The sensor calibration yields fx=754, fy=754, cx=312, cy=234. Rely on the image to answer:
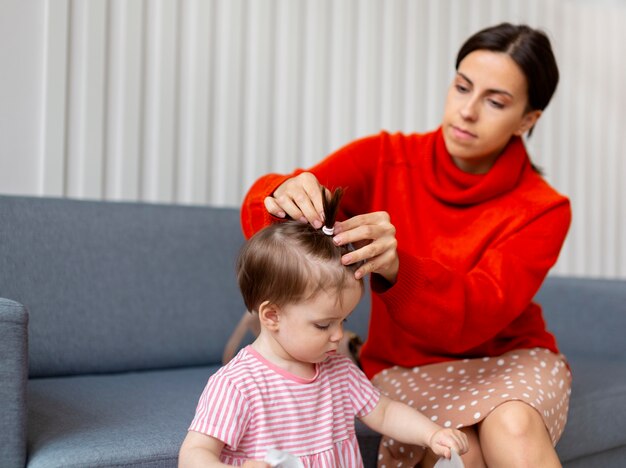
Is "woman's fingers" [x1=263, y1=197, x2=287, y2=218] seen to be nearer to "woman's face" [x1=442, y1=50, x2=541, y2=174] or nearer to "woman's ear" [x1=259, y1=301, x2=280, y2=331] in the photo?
"woman's ear" [x1=259, y1=301, x2=280, y2=331]

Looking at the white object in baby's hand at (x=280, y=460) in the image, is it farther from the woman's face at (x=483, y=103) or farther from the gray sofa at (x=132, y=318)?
the woman's face at (x=483, y=103)

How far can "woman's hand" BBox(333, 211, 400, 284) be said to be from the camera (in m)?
1.14

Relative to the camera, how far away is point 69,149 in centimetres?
213

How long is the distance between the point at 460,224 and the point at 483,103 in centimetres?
26

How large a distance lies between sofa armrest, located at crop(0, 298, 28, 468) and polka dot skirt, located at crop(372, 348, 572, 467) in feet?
2.20

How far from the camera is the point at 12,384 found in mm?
1147

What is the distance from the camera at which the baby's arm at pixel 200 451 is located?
103 centimetres

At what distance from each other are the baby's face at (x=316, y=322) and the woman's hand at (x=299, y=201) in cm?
12

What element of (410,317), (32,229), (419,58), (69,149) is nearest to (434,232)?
(410,317)

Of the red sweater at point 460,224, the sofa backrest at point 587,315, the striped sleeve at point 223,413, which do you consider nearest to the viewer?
the striped sleeve at point 223,413

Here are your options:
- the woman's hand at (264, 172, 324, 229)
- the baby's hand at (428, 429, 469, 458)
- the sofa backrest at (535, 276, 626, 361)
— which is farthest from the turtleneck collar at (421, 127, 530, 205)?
the sofa backrest at (535, 276, 626, 361)

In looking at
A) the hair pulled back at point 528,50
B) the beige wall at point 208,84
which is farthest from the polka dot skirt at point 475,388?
the beige wall at point 208,84

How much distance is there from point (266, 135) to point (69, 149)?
25.3 inches

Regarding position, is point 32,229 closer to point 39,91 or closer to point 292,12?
point 39,91
